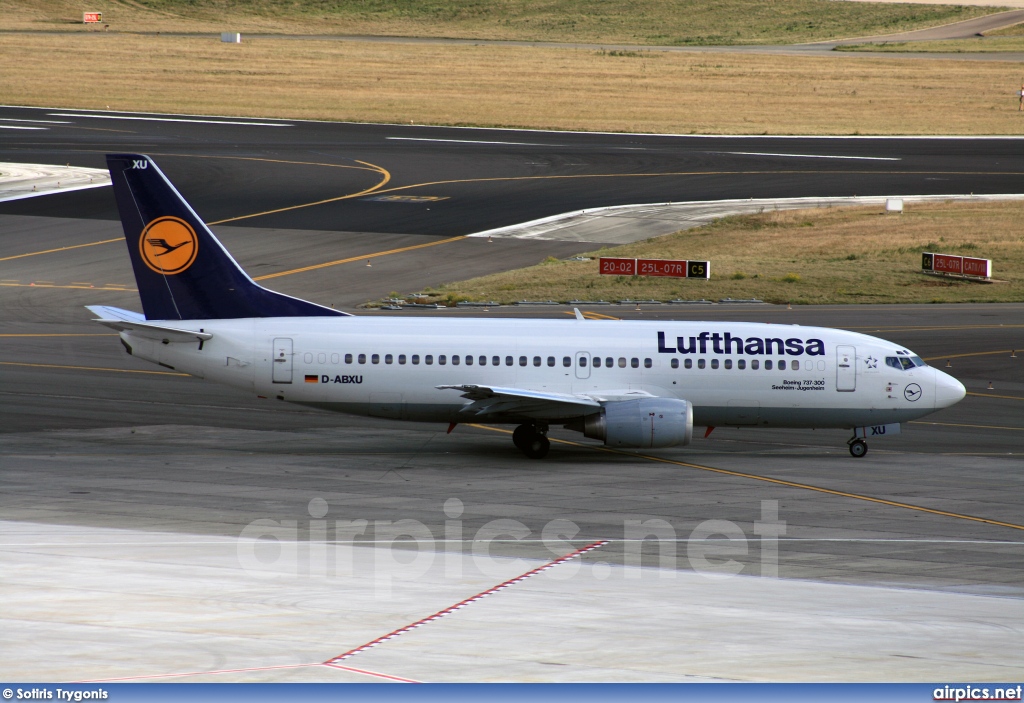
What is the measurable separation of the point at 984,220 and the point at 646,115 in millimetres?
42431

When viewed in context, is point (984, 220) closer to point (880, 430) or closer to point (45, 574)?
point (880, 430)

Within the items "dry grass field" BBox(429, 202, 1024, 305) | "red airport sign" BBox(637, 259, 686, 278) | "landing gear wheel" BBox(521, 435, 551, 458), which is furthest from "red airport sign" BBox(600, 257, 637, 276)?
"landing gear wheel" BBox(521, 435, 551, 458)

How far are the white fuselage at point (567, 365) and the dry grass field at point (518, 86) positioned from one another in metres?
73.1

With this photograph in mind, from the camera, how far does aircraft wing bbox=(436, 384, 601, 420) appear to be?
3372cm

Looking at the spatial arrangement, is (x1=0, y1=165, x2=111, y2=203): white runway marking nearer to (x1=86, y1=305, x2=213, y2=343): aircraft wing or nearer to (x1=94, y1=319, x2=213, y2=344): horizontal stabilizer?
(x1=86, y1=305, x2=213, y2=343): aircraft wing

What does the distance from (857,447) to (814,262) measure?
32.3m

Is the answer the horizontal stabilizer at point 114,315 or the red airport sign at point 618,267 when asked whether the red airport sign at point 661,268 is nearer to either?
the red airport sign at point 618,267

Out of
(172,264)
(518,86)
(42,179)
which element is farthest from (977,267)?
(518,86)

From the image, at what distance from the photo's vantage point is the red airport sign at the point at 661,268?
6212cm

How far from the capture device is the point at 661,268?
6250 centimetres

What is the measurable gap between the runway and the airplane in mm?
1510

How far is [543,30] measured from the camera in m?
187

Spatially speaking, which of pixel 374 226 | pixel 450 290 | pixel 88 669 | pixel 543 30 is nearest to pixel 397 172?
pixel 374 226

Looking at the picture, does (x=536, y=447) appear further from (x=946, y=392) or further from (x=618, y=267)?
(x=618, y=267)
